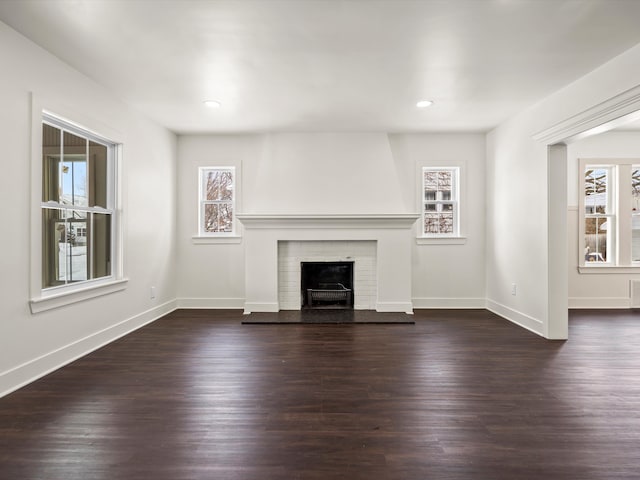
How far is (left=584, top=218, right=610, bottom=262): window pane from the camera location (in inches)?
210

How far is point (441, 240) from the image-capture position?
531 cm

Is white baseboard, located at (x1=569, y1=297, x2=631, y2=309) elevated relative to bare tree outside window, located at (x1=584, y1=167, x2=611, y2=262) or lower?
lower

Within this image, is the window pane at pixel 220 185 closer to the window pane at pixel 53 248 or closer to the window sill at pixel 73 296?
the window sill at pixel 73 296

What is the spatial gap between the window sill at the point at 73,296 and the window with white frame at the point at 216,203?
5.68 ft

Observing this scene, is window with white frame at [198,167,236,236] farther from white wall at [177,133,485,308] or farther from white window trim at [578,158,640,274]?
white window trim at [578,158,640,274]

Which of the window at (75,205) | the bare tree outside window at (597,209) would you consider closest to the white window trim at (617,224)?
the bare tree outside window at (597,209)

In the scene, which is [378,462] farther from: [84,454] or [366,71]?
[366,71]

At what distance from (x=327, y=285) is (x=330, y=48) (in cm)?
339

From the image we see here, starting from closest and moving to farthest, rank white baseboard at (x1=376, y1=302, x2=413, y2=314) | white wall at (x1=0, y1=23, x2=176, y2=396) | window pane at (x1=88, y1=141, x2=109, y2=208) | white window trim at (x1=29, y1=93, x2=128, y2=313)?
white wall at (x1=0, y1=23, x2=176, y2=396), white window trim at (x1=29, y1=93, x2=128, y2=313), window pane at (x1=88, y1=141, x2=109, y2=208), white baseboard at (x1=376, y1=302, x2=413, y2=314)

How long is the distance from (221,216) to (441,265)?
138 inches

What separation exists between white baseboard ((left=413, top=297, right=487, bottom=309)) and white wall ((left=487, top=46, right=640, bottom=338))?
0.17 meters

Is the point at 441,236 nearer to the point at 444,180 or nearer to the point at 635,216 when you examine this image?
the point at 444,180

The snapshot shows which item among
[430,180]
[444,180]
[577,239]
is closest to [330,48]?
[430,180]

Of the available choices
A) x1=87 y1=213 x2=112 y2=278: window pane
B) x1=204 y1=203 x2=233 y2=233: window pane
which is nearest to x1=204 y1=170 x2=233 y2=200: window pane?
x1=204 y1=203 x2=233 y2=233: window pane
